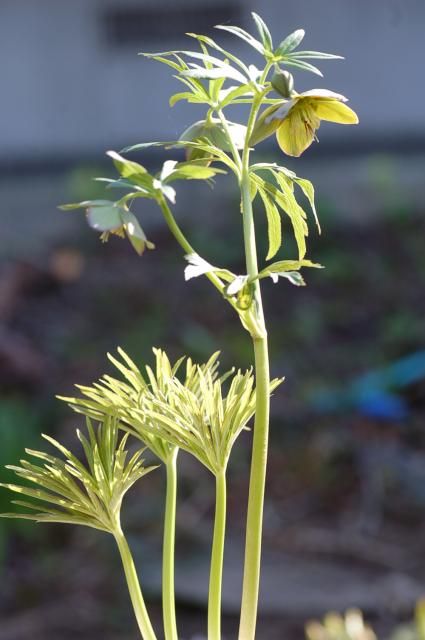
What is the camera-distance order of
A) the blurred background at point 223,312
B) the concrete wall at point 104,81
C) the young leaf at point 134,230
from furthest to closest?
the concrete wall at point 104,81, the blurred background at point 223,312, the young leaf at point 134,230

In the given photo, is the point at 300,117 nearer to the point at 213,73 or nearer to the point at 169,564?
the point at 213,73

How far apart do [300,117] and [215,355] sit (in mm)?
90

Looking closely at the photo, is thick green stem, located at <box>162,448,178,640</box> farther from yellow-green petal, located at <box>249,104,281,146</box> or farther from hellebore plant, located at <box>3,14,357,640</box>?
yellow-green petal, located at <box>249,104,281,146</box>

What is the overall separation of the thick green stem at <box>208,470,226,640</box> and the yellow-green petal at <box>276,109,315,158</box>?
115mm

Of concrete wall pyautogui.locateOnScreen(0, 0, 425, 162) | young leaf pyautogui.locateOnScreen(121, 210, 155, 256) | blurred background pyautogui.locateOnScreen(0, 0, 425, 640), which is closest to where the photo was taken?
young leaf pyautogui.locateOnScreen(121, 210, 155, 256)

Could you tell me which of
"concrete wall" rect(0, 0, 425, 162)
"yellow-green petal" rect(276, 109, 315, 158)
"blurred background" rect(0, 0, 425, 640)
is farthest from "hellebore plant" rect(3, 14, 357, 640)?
"concrete wall" rect(0, 0, 425, 162)

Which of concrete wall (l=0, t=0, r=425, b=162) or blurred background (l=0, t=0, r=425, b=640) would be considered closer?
blurred background (l=0, t=0, r=425, b=640)

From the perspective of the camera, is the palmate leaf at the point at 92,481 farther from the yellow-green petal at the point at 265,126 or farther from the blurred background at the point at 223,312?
the blurred background at the point at 223,312

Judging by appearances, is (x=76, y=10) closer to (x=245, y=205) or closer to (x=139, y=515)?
(x=139, y=515)

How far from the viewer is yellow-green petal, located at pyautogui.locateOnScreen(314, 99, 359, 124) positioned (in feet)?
1.07

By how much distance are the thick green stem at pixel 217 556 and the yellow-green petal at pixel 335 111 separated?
126mm

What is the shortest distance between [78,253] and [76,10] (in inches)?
67.4

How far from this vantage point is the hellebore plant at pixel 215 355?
31 cm

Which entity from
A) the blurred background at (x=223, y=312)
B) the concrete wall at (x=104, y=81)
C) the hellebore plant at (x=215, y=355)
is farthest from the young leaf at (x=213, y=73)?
the concrete wall at (x=104, y=81)
